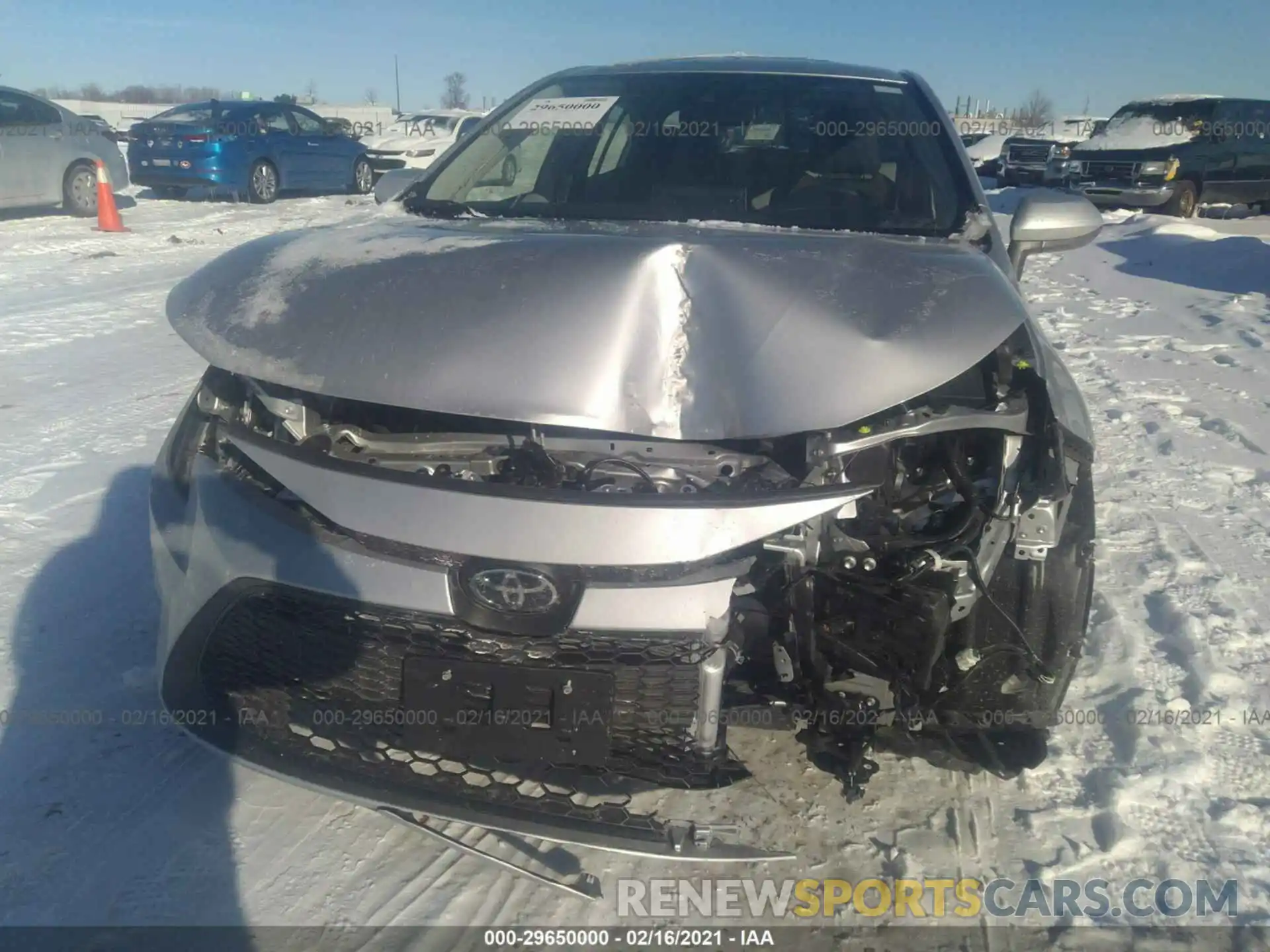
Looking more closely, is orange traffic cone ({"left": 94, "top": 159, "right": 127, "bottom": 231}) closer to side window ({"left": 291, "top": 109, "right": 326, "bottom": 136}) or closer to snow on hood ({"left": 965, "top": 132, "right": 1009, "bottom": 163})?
side window ({"left": 291, "top": 109, "right": 326, "bottom": 136})

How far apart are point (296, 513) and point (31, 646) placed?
55.9 inches

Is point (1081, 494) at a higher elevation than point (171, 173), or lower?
higher

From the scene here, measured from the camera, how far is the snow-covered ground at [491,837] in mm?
2051

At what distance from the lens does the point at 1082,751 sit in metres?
2.49

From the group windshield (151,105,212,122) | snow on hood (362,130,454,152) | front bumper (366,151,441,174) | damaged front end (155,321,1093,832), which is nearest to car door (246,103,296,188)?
windshield (151,105,212,122)

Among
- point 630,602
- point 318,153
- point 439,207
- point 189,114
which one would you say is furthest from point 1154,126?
point 630,602

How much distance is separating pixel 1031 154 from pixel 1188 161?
22.4ft

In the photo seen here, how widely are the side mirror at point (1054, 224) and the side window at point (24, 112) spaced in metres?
11.6

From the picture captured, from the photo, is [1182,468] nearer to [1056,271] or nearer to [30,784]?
[30,784]

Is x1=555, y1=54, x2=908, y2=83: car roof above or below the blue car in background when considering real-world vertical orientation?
above

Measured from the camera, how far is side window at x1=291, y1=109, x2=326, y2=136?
14.4 m

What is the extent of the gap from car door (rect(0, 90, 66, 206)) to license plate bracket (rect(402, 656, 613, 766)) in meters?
11.4

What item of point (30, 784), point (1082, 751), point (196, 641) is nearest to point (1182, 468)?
point (1082, 751)

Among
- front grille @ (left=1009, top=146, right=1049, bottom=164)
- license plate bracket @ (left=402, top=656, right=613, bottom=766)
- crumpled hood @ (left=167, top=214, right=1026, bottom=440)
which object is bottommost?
front grille @ (left=1009, top=146, right=1049, bottom=164)
